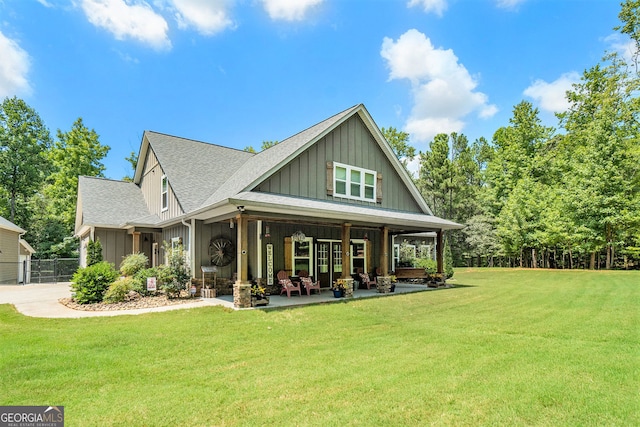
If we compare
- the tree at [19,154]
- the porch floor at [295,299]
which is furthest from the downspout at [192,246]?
the tree at [19,154]

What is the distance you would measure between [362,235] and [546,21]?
441 inches

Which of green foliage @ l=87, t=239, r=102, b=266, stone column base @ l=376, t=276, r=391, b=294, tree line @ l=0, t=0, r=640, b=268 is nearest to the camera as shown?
stone column base @ l=376, t=276, r=391, b=294

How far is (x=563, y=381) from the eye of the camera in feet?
14.4

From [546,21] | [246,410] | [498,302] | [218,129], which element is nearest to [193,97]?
[218,129]

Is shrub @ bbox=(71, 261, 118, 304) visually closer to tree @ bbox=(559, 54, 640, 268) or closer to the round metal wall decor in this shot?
the round metal wall decor

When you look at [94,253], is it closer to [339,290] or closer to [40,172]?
[339,290]

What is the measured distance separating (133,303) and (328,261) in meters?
7.19

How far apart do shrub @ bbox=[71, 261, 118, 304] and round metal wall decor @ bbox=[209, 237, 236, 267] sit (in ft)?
10.3

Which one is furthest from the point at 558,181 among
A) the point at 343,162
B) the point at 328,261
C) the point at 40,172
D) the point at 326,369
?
the point at 40,172

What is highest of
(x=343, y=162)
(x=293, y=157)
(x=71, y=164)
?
(x=71, y=164)

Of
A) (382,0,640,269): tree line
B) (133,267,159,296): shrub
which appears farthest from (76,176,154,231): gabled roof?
(382,0,640,269): tree line

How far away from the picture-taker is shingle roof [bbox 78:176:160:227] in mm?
16156

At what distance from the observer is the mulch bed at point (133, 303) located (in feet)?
32.0

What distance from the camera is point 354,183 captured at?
46.7 feet
